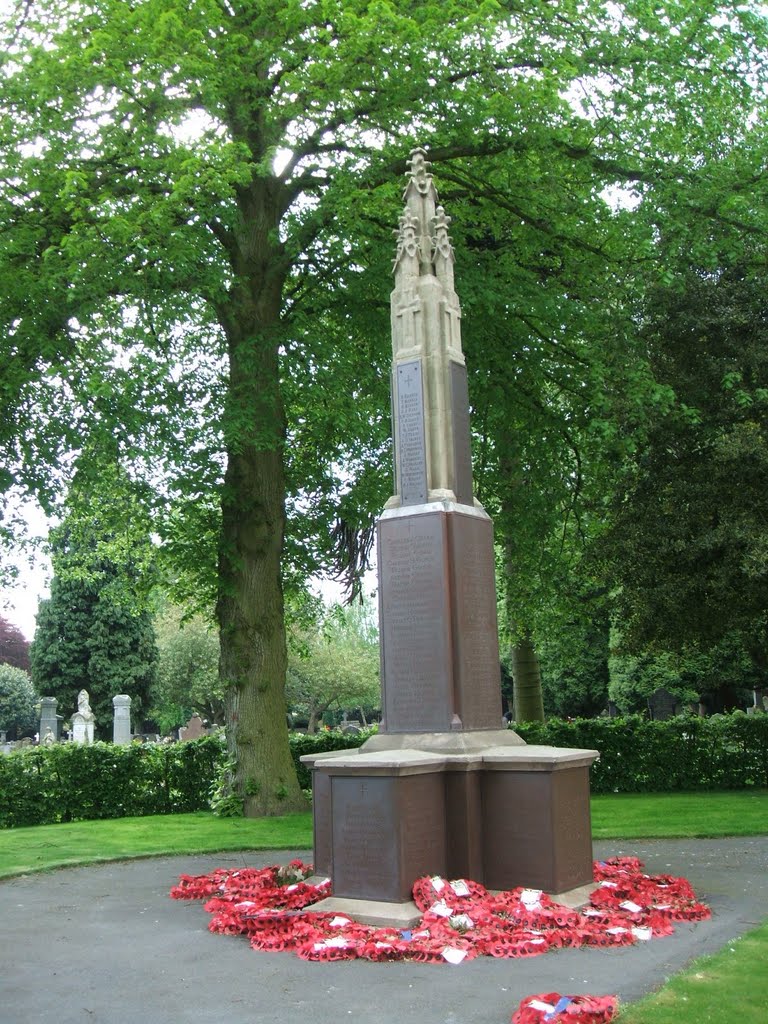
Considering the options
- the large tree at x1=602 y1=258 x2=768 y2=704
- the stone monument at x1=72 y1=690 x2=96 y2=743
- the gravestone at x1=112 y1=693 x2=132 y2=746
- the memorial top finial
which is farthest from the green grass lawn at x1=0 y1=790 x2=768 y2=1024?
the gravestone at x1=112 y1=693 x2=132 y2=746

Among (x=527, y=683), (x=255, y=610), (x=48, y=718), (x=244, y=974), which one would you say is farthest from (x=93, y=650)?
(x=244, y=974)

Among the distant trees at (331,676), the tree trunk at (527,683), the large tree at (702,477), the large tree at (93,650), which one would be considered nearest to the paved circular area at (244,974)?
the large tree at (702,477)

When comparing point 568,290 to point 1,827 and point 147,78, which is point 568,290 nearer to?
point 147,78

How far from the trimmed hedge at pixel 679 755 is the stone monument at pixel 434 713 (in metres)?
13.0

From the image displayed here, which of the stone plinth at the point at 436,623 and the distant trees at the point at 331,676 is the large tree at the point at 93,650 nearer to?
the distant trees at the point at 331,676

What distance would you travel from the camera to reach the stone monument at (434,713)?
28.8 ft

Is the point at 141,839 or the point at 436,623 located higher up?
the point at 436,623

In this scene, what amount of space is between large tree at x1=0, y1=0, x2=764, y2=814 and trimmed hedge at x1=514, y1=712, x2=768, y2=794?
8.17 meters

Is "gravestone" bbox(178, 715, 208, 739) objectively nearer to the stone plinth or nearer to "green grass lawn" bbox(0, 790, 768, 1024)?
"green grass lawn" bbox(0, 790, 768, 1024)

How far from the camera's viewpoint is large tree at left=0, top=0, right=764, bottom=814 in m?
14.9

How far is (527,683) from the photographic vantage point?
26.0m

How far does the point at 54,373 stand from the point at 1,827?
28.7ft

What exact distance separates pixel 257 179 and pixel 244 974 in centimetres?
1443

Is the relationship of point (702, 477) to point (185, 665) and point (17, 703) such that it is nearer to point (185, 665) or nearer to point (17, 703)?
point (185, 665)
